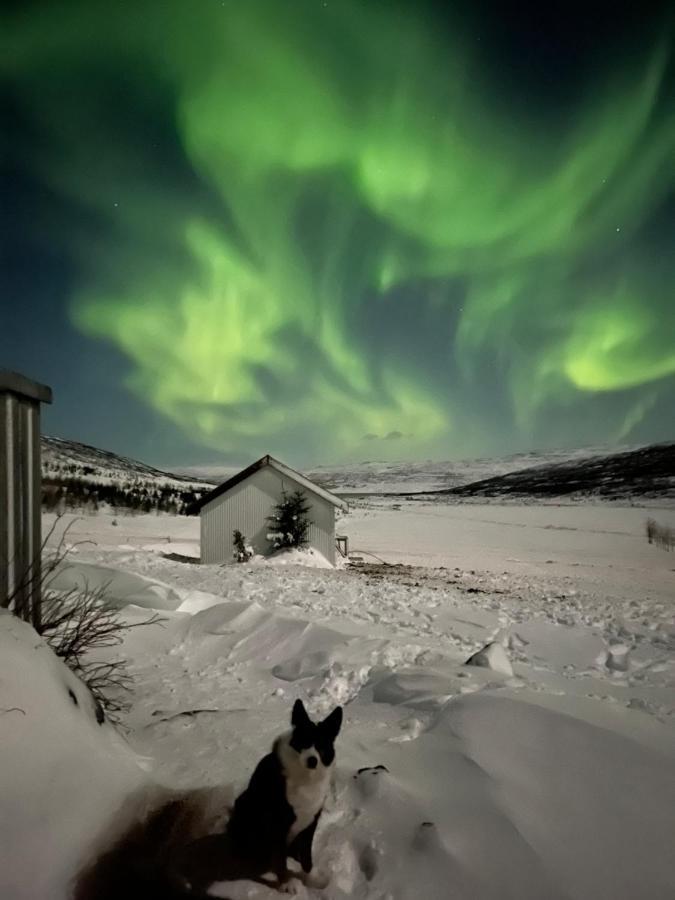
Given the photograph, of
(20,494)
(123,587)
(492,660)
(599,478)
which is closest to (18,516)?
(20,494)

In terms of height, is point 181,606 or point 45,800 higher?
point 45,800

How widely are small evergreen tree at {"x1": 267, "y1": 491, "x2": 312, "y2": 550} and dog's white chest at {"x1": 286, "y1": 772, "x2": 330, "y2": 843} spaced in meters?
17.6

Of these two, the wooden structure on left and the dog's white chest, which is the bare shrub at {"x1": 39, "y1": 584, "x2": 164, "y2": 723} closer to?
the wooden structure on left

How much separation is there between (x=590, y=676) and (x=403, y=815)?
520cm

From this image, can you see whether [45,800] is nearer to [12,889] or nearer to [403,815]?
[12,889]

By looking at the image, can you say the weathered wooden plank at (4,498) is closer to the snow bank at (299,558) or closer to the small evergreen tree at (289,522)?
the snow bank at (299,558)

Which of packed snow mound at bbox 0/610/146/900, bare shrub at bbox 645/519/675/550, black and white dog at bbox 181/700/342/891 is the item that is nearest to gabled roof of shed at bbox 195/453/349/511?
packed snow mound at bbox 0/610/146/900

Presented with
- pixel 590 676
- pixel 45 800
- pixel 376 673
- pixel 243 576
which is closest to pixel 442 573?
pixel 243 576

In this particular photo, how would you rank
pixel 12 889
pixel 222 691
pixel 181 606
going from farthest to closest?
pixel 181 606, pixel 222 691, pixel 12 889

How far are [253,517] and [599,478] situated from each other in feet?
185

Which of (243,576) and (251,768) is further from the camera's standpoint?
(243,576)

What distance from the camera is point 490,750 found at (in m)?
3.03

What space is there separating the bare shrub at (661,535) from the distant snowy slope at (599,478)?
14.0 m

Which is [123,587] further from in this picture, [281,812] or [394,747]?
[281,812]
